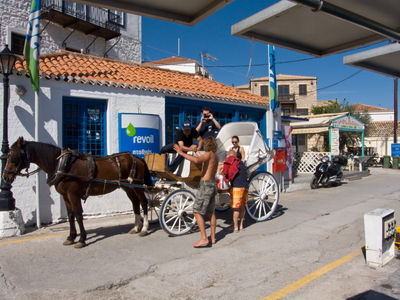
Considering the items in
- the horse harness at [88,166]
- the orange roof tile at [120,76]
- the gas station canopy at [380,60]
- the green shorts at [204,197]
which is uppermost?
the orange roof tile at [120,76]

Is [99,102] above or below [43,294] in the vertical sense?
above

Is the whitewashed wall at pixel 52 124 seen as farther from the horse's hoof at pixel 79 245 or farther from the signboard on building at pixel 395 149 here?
the signboard on building at pixel 395 149

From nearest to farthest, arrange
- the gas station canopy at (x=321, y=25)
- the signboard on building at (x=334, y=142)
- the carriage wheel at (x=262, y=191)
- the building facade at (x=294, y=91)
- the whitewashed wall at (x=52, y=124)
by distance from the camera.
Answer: the gas station canopy at (x=321, y=25), the whitewashed wall at (x=52, y=124), the carriage wheel at (x=262, y=191), the signboard on building at (x=334, y=142), the building facade at (x=294, y=91)

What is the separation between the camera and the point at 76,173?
19.8ft

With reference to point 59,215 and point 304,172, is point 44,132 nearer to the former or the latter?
point 59,215

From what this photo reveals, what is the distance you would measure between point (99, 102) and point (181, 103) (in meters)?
2.70

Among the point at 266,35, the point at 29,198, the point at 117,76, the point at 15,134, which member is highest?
the point at 117,76

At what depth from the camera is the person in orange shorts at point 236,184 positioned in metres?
6.83

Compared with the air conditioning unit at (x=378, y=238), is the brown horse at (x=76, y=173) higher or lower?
higher

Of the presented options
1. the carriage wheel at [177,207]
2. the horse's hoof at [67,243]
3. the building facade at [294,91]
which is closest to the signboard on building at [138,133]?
the carriage wheel at [177,207]

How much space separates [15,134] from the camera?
7.49 m

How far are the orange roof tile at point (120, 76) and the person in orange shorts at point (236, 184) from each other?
12.9 ft

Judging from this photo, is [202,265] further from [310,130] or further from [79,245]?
[310,130]

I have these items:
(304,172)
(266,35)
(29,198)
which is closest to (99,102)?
(29,198)
